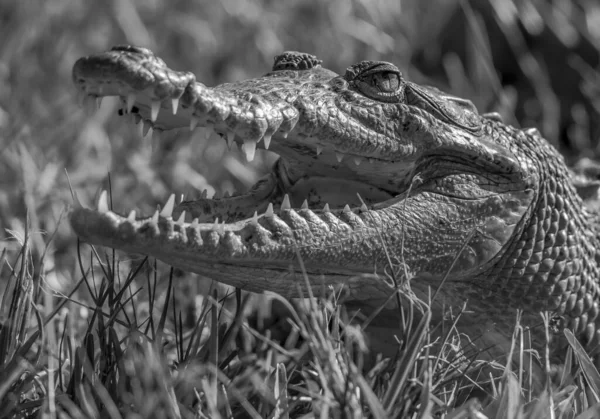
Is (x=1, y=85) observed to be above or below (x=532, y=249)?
below

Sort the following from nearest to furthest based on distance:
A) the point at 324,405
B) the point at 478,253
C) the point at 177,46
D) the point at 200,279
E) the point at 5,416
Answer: the point at 324,405, the point at 5,416, the point at 478,253, the point at 200,279, the point at 177,46

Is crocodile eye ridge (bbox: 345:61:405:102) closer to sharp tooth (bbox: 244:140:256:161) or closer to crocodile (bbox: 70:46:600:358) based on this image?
crocodile (bbox: 70:46:600:358)

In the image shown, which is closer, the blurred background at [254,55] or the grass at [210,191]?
the grass at [210,191]

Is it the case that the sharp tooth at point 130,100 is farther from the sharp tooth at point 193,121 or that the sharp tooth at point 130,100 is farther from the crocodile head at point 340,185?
the sharp tooth at point 193,121

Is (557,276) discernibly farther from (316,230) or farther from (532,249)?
(316,230)

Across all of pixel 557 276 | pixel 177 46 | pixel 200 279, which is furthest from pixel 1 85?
pixel 557 276

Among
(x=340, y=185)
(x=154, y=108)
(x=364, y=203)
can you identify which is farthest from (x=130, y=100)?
(x=340, y=185)

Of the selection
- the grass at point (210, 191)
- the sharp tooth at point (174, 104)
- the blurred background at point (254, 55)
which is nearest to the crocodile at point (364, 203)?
the sharp tooth at point (174, 104)

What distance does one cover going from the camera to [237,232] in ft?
7.90

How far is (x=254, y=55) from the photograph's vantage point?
21.2 feet

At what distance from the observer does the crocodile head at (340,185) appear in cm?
231

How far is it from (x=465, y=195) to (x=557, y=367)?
754 mm

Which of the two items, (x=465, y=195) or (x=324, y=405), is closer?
(x=324, y=405)

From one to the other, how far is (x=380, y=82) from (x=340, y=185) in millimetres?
401
